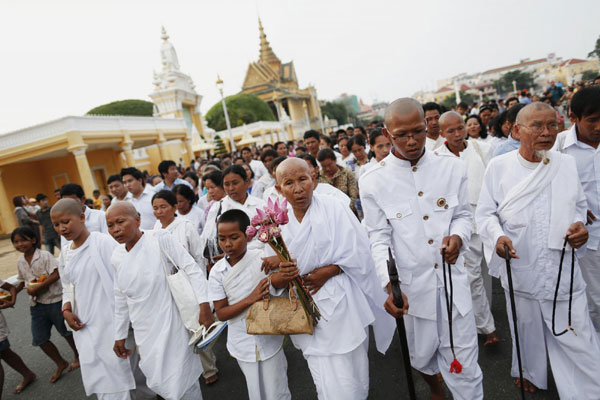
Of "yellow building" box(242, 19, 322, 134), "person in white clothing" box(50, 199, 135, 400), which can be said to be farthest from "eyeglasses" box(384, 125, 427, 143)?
"yellow building" box(242, 19, 322, 134)

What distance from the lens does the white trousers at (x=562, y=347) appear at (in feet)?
8.15

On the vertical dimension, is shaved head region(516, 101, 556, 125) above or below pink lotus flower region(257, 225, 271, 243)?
above

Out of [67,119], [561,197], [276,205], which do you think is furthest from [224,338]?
[67,119]

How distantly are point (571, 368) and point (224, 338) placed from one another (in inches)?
158

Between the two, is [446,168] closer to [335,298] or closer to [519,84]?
[335,298]

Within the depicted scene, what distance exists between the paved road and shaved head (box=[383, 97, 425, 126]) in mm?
2343

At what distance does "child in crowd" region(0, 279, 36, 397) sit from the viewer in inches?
167

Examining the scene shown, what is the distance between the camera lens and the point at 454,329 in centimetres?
251

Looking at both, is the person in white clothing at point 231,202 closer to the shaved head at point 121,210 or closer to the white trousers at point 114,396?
the shaved head at point 121,210

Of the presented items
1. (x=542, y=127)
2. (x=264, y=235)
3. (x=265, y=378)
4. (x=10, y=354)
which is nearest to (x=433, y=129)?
(x=542, y=127)

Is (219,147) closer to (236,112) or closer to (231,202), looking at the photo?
(236,112)

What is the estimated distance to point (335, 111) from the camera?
97.8 m

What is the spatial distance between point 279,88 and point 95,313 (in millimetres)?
64444

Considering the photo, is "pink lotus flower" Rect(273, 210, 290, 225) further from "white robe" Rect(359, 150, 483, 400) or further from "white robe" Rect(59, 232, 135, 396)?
"white robe" Rect(59, 232, 135, 396)
